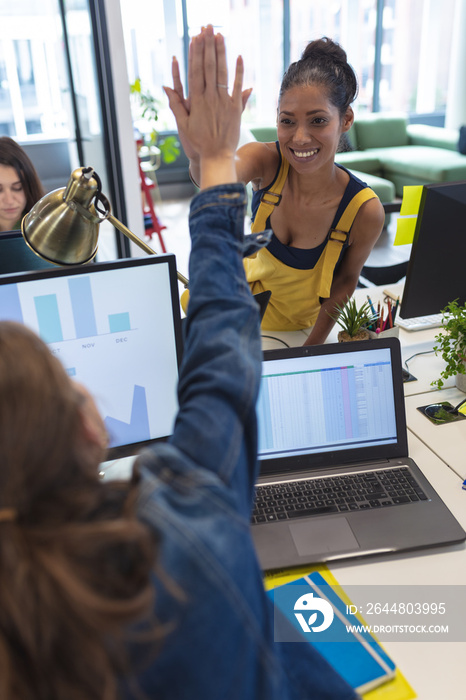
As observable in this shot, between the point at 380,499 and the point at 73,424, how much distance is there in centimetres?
78

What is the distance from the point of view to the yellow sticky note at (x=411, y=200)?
1510 millimetres

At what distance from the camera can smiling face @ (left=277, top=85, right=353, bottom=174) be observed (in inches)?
61.2

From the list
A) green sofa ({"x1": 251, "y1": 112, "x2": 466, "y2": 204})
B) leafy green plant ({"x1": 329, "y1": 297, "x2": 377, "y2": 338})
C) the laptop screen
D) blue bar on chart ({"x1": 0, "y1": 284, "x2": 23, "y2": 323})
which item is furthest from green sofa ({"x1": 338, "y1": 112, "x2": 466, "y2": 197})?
blue bar on chart ({"x1": 0, "y1": 284, "x2": 23, "y2": 323})

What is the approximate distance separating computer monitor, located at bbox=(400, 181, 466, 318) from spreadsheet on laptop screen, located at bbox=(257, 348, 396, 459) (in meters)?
0.47

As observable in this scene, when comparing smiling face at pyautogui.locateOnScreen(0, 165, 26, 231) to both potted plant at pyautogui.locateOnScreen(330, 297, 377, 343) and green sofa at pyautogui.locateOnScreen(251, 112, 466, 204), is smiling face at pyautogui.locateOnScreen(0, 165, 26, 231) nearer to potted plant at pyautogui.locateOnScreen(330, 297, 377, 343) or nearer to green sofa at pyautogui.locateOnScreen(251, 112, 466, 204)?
potted plant at pyautogui.locateOnScreen(330, 297, 377, 343)

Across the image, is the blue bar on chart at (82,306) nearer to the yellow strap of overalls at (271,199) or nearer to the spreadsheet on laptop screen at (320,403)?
the spreadsheet on laptop screen at (320,403)

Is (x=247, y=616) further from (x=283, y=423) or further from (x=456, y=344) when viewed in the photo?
(x=456, y=344)

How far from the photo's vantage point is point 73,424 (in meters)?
0.44

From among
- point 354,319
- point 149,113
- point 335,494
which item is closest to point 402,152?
point 149,113

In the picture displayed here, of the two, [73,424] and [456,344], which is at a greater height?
[73,424]

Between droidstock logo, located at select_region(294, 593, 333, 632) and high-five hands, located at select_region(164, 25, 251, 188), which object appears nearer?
high-five hands, located at select_region(164, 25, 251, 188)

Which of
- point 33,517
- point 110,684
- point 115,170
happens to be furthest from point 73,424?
point 115,170

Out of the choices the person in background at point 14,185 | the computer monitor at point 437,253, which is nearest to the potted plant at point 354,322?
the computer monitor at point 437,253

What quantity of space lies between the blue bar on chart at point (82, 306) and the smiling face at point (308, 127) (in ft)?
2.77
